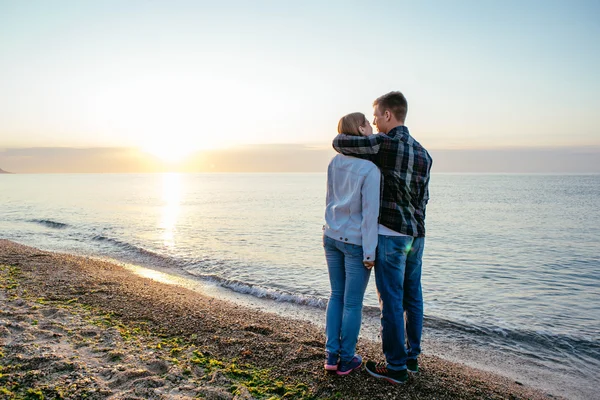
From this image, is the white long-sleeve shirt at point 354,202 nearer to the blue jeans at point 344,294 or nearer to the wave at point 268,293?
the blue jeans at point 344,294

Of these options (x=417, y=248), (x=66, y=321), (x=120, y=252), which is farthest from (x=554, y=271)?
(x=120, y=252)

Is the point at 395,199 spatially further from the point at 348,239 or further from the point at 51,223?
the point at 51,223

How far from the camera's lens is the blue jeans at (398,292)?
12.1 ft

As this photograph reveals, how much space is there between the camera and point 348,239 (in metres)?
3.72

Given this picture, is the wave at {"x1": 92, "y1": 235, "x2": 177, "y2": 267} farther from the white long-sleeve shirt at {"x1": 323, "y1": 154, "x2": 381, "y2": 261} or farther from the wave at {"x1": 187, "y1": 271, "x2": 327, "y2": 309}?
the white long-sleeve shirt at {"x1": 323, "y1": 154, "x2": 381, "y2": 261}

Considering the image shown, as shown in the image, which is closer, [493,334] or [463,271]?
[493,334]

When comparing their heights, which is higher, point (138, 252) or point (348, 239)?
point (348, 239)

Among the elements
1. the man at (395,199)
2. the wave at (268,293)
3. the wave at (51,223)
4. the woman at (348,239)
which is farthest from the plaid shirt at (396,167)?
the wave at (51,223)

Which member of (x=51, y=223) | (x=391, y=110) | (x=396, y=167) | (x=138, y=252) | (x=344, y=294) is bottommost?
(x=51, y=223)

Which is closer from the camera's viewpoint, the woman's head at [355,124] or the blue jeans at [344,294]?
the woman's head at [355,124]

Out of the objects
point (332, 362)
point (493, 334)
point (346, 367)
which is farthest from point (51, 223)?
point (346, 367)

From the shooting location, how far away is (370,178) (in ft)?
11.6

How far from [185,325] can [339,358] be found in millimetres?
2652

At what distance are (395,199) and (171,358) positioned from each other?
10.2 feet
